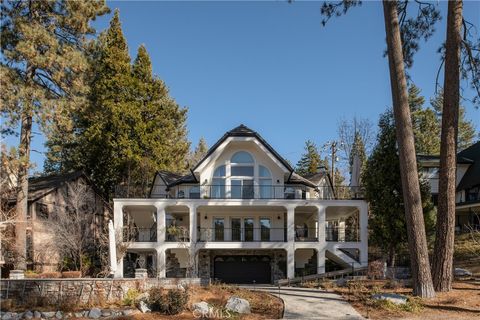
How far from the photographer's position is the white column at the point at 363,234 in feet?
83.9

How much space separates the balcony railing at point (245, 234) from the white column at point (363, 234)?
466cm

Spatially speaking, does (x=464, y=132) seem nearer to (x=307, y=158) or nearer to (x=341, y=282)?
(x=307, y=158)

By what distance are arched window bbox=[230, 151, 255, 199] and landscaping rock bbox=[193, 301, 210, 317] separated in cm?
1302

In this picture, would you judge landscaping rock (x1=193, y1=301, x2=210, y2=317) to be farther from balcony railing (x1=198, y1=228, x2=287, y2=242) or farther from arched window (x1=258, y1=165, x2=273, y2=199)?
arched window (x1=258, y1=165, x2=273, y2=199)

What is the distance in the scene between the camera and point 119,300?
1678cm

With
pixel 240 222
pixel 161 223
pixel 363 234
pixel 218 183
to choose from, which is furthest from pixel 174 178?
pixel 363 234

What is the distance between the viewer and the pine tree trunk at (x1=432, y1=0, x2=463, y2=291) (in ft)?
55.3

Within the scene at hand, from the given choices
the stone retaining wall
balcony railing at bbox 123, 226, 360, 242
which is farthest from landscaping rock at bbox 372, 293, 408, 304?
balcony railing at bbox 123, 226, 360, 242

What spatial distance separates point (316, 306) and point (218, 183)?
13.3 m

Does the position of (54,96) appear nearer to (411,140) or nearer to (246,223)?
(246,223)

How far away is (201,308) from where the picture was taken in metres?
15.1

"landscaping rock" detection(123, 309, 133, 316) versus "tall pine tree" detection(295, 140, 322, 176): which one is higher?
"tall pine tree" detection(295, 140, 322, 176)

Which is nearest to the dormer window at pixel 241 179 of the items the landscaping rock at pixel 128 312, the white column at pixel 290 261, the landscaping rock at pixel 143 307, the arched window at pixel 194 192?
the arched window at pixel 194 192

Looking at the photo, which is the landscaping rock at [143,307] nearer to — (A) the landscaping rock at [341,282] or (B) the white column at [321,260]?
(A) the landscaping rock at [341,282]
